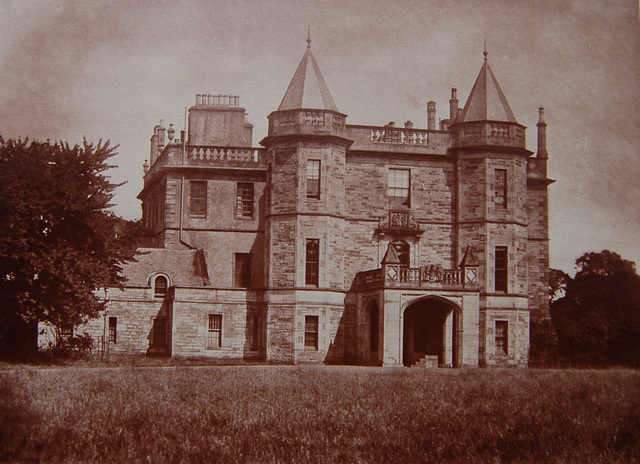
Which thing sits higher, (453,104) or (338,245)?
(453,104)

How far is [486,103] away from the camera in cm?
3447

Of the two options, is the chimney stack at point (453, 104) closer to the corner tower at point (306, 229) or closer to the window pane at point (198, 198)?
the corner tower at point (306, 229)

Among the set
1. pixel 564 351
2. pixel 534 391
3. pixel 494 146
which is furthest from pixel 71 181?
pixel 564 351

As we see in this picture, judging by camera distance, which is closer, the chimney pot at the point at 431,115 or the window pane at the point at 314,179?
the window pane at the point at 314,179

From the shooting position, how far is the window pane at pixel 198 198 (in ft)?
119

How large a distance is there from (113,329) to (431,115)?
18.2 metres

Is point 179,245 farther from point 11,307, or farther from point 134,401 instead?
point 134,401

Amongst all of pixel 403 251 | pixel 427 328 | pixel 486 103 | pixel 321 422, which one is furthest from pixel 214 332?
pixel 321 422

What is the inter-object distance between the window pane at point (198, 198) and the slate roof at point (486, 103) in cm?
1201

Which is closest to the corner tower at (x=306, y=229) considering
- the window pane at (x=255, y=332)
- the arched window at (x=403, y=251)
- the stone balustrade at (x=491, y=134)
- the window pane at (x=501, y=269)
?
the window pane at (x=255, y=332)

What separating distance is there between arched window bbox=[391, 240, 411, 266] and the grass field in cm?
1646

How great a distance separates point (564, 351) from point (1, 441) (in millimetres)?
28065

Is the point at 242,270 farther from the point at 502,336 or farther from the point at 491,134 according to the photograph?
the point at 491,134

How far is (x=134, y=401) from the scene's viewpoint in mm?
15445
